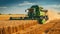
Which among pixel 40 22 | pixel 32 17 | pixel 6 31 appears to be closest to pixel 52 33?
pixel 6 31

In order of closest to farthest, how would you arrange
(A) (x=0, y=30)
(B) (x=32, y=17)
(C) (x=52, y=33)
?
(A) (x=0, y=30), (C) (x=52, y=33), (B) (x=32, y=17)

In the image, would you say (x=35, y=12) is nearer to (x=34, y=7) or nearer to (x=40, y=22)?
(x=34, y=7)

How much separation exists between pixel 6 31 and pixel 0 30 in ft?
0.66

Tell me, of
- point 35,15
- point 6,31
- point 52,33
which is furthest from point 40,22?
Result: point 6,31

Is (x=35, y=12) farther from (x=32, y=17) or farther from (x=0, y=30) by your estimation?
(x=0, y=30)

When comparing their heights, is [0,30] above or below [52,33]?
above

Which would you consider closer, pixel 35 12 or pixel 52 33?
pixel 52 33

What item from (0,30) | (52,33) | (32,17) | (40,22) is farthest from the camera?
(32,17)

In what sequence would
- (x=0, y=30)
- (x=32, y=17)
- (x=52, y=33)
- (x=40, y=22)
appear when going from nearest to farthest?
(x=0, y=30)
(x=52, y=33)
(x=40, y=22)
(x=32, y=17)

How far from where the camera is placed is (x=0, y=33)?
16.6 ft

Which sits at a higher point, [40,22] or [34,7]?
[34,7]

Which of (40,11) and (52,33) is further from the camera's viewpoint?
(40,11)

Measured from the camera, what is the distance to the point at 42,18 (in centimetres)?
A: 1202

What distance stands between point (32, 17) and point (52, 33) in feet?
19.2
